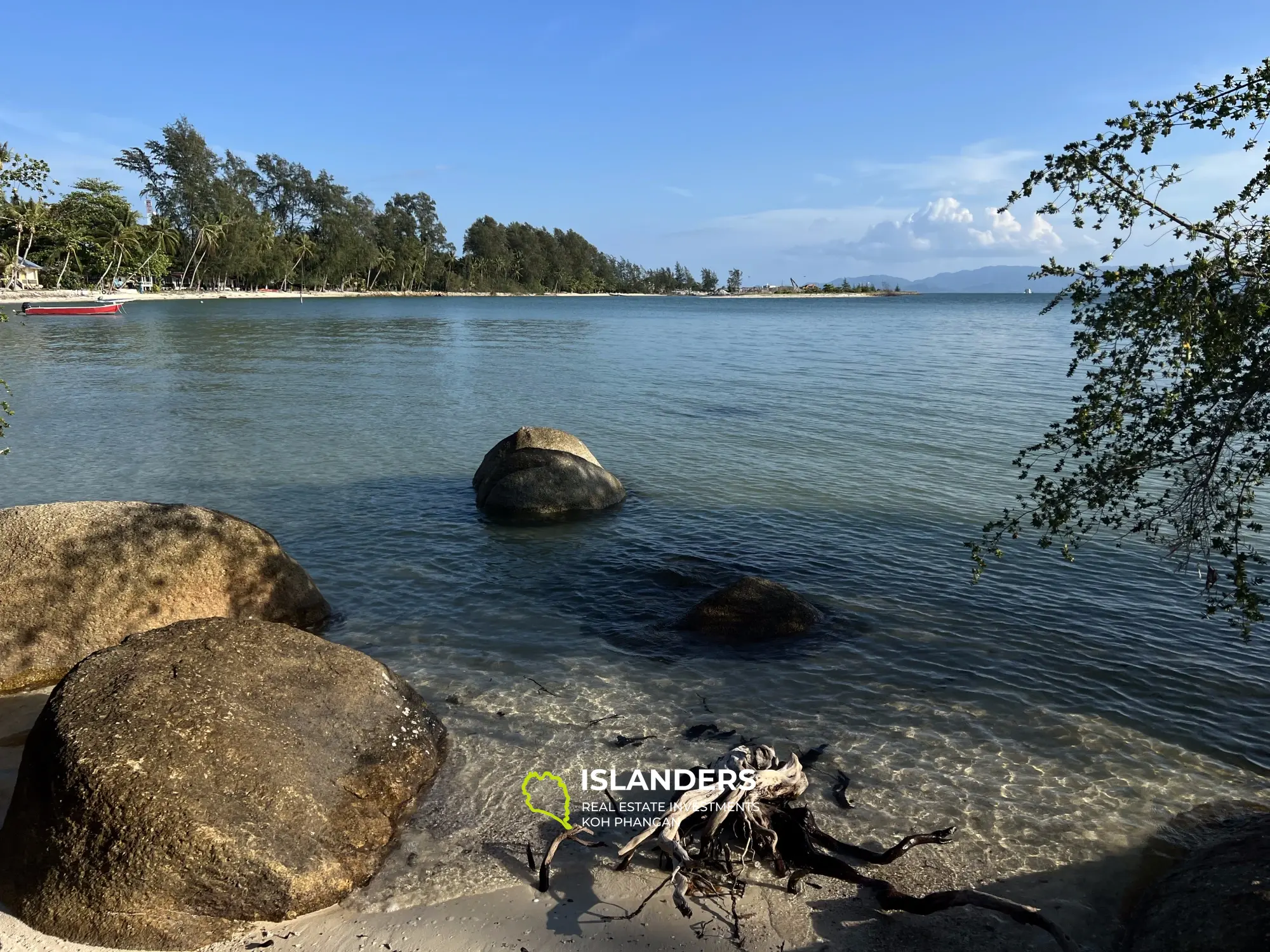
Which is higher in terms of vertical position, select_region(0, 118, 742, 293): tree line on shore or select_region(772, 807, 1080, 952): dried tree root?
select_region(0, 118, 742, 293): tree line on shore

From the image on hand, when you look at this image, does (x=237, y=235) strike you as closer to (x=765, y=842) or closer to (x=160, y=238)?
(x=160, y=238)

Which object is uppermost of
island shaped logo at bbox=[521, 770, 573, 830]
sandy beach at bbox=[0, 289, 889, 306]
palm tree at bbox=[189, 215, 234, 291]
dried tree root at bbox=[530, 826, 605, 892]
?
palm tree at bbox=[189, 215, 234, 291]

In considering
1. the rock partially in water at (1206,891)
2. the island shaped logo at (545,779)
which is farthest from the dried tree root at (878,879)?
the island shaped logo at (545,779)

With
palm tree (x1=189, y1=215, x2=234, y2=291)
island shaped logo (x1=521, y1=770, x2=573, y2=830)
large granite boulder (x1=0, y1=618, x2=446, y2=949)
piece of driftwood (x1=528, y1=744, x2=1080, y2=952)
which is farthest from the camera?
palm tree (x1=189, y1=215, x2=234, y2=291)

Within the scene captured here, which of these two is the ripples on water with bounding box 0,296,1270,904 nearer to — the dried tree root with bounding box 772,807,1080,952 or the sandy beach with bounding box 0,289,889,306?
the dried tree root with bounding box 772,807,1080,952

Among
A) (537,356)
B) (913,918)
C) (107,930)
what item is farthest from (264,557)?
(537,356)

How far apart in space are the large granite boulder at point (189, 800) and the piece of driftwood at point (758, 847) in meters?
1.73

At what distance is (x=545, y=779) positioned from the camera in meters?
7.73

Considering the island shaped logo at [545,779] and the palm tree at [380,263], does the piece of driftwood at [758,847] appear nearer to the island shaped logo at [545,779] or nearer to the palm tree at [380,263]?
the island shaped logo at [545,779]

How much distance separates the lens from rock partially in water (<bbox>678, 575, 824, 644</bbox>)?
11.1 m

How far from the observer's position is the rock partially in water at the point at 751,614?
11.1 m

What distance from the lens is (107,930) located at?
18.1 feet

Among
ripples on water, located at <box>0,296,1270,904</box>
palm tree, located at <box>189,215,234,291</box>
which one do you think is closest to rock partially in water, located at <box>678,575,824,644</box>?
ripples on water, located at <box>0,296,1270,904</box>

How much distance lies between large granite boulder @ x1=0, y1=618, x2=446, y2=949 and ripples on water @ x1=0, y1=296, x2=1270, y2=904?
25.9 inches
